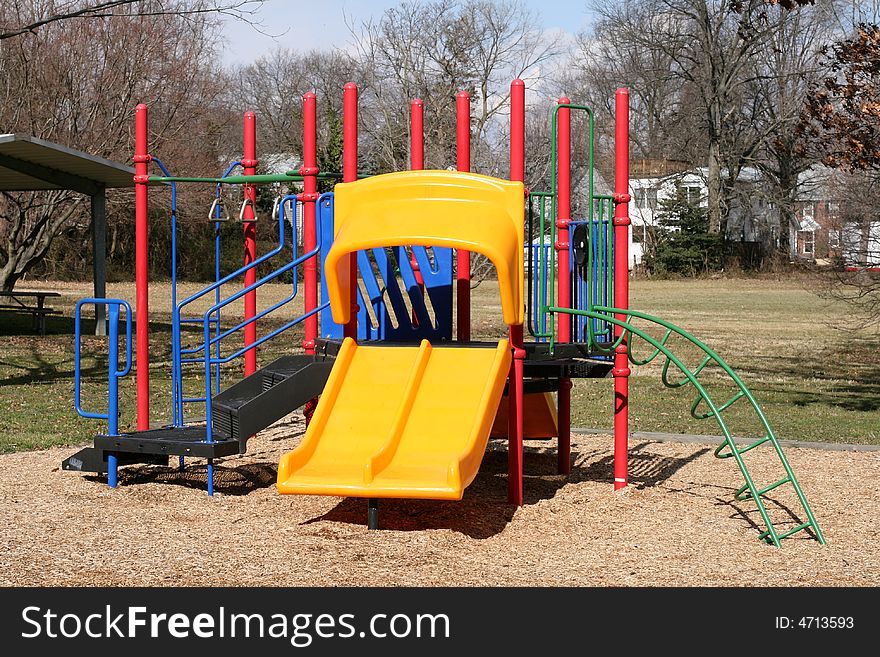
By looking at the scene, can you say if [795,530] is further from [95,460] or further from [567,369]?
[95,460]

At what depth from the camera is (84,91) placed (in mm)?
20859

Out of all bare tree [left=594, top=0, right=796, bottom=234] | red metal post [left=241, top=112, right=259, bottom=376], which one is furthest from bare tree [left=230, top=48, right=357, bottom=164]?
red metal post [left=241, top=112, right=259, bottom=376]

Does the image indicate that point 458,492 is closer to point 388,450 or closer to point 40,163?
point 388,450

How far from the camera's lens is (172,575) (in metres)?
5.41

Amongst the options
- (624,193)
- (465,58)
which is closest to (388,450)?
(624,193)

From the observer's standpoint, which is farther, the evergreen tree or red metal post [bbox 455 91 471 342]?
the evergreen tree

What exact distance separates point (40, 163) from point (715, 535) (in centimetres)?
1306

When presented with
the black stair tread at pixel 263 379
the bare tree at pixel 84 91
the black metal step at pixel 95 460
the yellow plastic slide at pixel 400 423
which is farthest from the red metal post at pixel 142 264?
the bare tree at pixel 84 91

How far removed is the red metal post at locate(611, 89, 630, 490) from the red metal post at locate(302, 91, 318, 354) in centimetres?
211

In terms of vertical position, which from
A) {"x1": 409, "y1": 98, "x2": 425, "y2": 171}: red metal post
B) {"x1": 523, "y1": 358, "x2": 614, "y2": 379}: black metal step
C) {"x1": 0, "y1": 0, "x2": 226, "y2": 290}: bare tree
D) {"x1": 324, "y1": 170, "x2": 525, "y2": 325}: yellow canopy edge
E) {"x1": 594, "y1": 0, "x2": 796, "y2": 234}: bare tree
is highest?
{"x1": 594, "y1": 0, "x2": 796, "y2": 234}: bare tree

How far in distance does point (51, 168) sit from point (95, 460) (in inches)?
415

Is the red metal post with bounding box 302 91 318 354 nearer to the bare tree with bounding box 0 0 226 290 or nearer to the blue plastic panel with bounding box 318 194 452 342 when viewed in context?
the blue plastic panel with bounding box 318 194 452 342

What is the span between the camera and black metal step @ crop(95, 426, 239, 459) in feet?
22.5

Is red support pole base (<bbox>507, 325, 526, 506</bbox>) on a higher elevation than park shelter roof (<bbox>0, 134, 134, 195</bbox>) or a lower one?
lower
